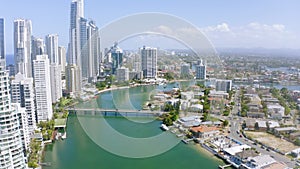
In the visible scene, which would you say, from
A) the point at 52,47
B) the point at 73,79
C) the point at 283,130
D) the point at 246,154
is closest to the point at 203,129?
the point at 246,154

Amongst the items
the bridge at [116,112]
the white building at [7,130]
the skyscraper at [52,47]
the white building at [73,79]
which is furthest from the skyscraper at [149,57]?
the skyscraper at [52,47]

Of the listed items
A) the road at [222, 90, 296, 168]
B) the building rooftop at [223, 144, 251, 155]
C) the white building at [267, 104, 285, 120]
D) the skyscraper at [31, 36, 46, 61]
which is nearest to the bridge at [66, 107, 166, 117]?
the building rooftop at [223, 144, 251, 155]

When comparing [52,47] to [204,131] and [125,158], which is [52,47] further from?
[125,158]

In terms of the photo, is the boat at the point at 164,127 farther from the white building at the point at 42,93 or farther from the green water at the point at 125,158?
the white building at the point at 42,93

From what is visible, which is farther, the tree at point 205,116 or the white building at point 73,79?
the white building at point 73,79

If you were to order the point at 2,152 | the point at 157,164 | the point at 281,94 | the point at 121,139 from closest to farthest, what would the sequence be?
the point at 2,152, the point at 121,139, the point at 157,164, the point at 281,94

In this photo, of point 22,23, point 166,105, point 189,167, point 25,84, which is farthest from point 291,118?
point 22,23

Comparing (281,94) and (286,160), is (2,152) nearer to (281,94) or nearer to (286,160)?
(286,160)
